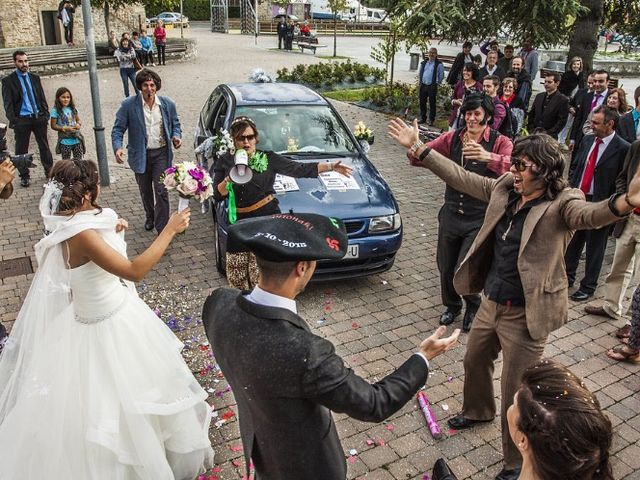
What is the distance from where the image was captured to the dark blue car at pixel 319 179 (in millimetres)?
6133

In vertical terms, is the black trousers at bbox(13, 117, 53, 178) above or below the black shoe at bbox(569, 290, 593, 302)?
above

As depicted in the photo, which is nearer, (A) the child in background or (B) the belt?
(B) the belt

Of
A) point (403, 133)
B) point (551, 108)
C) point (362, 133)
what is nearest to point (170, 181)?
point (403, 133)

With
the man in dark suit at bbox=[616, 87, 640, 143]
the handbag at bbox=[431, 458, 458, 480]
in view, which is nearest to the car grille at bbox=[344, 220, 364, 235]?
the man in dark suit at bbox=[616, 87, 640, 143]

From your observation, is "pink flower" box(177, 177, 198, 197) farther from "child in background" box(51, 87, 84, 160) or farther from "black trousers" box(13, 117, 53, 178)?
"black trousers" box(13, 117, 53, 178)

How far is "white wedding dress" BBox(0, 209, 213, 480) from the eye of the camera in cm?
321

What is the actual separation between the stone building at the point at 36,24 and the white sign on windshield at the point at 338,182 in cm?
2625

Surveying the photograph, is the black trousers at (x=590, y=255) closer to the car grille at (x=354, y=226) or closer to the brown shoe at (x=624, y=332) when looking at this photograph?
the brown shoe at (x=624, y=332)

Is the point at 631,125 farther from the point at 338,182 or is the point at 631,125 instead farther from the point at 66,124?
the point at 66,124

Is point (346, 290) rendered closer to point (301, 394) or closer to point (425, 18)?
point (301, 394)

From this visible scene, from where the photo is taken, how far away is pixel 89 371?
11.0 ft

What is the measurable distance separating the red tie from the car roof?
3.47 meters

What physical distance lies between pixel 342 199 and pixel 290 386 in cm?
431

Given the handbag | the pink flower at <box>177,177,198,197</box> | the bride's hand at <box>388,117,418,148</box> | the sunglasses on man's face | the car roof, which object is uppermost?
the bride's hand at <box>388,117,418,148</box>
